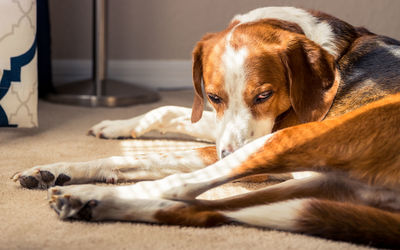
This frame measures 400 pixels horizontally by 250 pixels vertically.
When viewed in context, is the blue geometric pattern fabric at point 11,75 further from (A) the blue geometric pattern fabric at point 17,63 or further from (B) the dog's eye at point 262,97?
(B) the dog's eye at point 262,97

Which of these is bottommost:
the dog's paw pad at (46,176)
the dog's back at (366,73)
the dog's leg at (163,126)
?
the dog's leg at (163,126)

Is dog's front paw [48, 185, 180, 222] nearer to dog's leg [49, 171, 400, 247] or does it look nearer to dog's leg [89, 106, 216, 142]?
dog's leg [49, 171, 400, 247]

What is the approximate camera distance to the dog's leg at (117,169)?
1.74m

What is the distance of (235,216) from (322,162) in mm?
304

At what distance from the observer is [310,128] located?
151 centimetres

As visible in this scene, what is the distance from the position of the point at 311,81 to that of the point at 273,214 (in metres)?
0.63

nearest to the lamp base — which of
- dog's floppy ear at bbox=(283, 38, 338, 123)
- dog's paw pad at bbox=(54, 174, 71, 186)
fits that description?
dog's paw pad at bbox=(54, 174, 71, 186)

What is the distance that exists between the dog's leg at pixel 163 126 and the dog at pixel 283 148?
0.24 ft

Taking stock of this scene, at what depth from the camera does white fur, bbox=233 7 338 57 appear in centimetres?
198

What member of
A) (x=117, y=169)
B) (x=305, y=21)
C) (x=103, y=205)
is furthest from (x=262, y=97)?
(x=103, y=205)

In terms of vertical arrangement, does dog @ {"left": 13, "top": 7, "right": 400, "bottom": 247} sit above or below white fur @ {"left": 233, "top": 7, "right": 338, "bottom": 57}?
below

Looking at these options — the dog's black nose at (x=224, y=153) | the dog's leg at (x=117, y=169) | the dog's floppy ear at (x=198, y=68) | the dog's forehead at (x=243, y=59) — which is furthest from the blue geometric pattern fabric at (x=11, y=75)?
the dog's black nose at (x=224, y=153)

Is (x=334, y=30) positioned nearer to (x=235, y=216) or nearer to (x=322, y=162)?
(x=322, y=162)

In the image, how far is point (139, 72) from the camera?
4.50 meters
